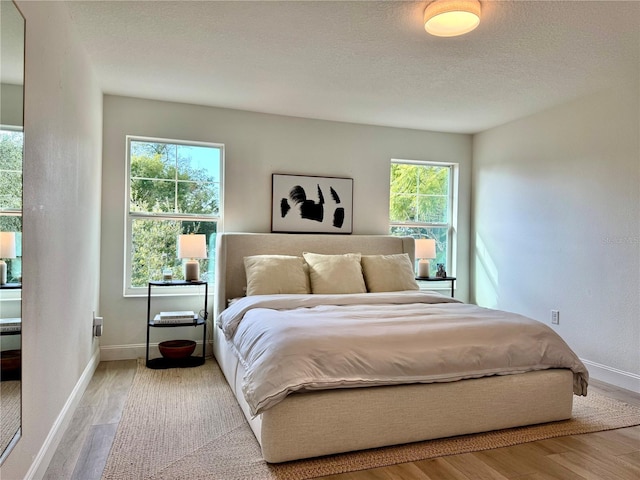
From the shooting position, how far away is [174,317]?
12.6ft

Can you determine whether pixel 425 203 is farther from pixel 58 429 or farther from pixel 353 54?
pixel 58 429

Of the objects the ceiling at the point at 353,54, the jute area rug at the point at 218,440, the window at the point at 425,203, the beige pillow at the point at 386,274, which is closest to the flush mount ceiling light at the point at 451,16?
the ceiling at the point at 353,54

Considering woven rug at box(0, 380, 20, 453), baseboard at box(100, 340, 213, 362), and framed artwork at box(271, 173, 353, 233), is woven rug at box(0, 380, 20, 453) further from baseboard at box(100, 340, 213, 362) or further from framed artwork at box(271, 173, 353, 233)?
framed artwork at box(271, 173, 353, 233)

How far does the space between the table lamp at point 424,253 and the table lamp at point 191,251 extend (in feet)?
7.42

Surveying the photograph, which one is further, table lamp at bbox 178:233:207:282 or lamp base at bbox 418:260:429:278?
lamp base at bbox 418:260:429:278

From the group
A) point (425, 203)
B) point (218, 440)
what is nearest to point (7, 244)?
point (218, 440)

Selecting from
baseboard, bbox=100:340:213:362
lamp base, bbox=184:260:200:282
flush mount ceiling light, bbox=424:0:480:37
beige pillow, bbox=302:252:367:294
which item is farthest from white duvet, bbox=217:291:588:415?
flush mount ceiling light, bbox=424:0:480:37

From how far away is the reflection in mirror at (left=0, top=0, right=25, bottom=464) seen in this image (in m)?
1.50

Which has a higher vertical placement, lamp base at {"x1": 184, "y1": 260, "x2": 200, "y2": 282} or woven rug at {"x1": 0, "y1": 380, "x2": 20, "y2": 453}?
lamp base at {"x1": 184, "y1": 260, "x2": 200, "y2": 282}

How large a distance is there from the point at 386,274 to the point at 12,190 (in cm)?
308

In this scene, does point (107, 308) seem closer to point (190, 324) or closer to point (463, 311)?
point (190, 324)

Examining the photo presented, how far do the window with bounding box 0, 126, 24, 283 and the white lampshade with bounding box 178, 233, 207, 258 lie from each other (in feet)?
7.43

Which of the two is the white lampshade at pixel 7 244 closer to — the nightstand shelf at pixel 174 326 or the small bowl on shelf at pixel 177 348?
the nightstand shelf at pixel 174 326

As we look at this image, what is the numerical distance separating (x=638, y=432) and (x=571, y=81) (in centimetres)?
256
